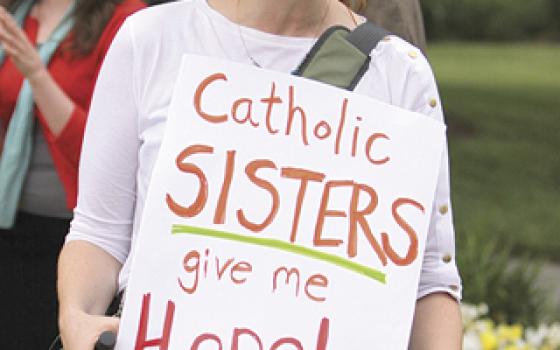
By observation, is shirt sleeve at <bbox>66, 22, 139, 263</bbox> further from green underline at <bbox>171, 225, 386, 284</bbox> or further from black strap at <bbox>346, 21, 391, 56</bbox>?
black strap at <bbox>346, 21, 391, 56</bbox>

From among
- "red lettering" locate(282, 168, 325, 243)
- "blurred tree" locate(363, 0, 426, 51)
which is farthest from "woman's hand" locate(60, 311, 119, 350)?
"blurred tree" locate(363, 0, 426, 51)

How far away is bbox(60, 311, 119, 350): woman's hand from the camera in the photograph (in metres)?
2.00

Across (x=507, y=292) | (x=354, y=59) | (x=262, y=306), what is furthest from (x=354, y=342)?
(x=507, y=292)

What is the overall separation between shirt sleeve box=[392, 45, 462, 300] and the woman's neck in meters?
0.16

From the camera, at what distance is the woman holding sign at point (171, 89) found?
2119mm

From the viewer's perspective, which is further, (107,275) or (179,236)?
(107,275)

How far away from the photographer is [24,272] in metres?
3.56

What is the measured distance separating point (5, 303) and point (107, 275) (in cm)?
147

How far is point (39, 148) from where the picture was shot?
3551mm

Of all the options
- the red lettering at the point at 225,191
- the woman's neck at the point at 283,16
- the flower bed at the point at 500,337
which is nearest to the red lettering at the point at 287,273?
the red lettering at the point at 225,191

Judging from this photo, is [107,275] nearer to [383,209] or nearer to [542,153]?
[383,209]

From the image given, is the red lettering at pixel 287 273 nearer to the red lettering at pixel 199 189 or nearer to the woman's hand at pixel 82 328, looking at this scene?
the red lettering at pixel 199 189

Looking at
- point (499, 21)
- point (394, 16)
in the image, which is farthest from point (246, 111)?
point (499, 21)

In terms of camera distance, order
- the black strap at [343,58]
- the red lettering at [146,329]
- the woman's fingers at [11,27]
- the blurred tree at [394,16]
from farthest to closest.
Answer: the woman's fingers at [11,27] < the blurred tree at [394,16] < the black strap at [343,58] < the red lettering at [146,329]
